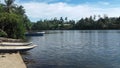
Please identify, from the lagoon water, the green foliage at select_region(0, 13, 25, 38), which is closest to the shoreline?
the lagoon water

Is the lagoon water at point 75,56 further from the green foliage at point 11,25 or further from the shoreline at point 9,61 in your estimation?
the green foliage at point 11,25

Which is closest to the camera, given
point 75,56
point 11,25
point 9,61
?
point 9,61

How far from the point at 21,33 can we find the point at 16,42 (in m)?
16.5

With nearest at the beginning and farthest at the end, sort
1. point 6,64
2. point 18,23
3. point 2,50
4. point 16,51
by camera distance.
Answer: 1. point 6,64
2. point 2,50
3. point 16,51
4. point 18,23

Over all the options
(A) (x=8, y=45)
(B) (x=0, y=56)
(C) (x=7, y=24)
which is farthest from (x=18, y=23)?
(B) (x=0, y=56)

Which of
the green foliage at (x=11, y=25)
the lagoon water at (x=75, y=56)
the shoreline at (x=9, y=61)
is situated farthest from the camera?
the green foliage at (x=11, y=25)

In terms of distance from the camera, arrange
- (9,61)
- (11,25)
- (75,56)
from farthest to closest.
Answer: (11,25)
(75,56)
(9,61)

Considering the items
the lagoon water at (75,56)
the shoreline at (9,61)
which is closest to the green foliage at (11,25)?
the lagoon water at (75,56)

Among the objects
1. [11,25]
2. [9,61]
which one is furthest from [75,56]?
[9,61]

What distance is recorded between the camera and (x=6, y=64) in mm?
26359

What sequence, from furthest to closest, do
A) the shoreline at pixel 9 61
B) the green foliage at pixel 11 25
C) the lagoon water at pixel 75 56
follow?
the green foliage at pixel 11 25
the lagoon water at pixel 75 56
the shoreline at pixel 9 61

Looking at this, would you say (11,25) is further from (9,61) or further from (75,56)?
(9,61)

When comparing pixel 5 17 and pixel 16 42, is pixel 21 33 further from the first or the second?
pixel 16 42

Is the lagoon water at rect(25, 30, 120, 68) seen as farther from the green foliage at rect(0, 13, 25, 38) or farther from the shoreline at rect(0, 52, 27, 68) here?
the green foliage at rect(0, 13, 25, 38)
